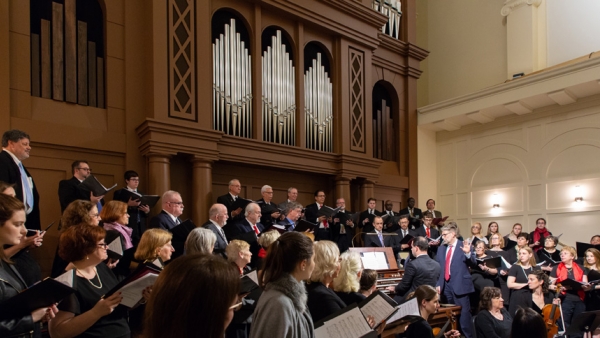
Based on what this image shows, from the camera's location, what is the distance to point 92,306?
227cm

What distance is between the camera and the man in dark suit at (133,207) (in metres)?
5.10

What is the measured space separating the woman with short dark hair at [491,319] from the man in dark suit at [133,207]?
3380 millimetres

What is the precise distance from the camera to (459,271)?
5.93 m

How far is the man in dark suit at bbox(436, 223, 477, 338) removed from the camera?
585cm

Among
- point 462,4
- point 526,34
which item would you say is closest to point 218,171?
point 526,34

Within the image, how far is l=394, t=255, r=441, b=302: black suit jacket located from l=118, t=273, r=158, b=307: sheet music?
344 centimetres

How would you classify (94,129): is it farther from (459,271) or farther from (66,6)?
(459,271)

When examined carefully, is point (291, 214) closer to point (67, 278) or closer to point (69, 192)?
point (69, 192)

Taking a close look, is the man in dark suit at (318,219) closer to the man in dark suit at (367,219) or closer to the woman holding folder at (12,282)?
the man in dark suit at (367,219)

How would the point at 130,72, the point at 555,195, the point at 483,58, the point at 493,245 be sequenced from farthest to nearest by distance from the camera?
the point at 483,58 → the point at 555,195 → the point at 493,245 → the point at 130,72

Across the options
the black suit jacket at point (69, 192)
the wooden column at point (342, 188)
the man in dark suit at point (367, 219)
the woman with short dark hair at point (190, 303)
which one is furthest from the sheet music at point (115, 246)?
the wooden column at point (342, 188)

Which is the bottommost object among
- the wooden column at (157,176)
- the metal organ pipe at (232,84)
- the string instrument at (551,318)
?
the string instrument at (551,318)

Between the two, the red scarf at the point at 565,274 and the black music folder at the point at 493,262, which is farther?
the black music folder at the point at 493,262

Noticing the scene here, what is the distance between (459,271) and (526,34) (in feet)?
20.8
